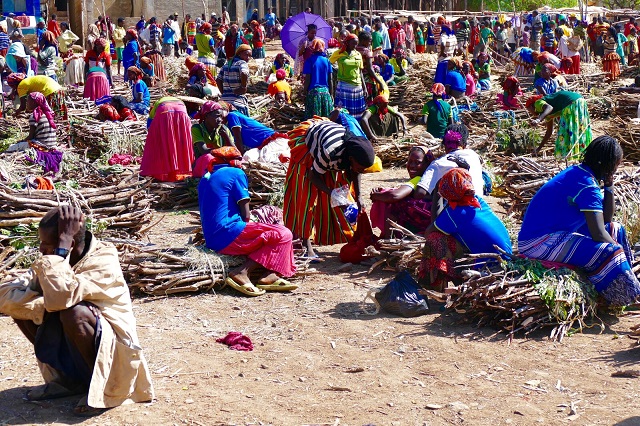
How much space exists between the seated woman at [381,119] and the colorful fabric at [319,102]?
23.3 inches

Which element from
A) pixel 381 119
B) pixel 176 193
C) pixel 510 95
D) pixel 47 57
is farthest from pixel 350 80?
pixel 47 57

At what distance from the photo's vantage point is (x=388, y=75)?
1541cm

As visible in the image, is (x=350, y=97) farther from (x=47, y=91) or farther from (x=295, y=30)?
(x=295, y=30)

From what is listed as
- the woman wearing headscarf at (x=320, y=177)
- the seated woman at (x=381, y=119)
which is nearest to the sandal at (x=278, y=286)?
the woman wearing headscarf at (x=320, y=177)

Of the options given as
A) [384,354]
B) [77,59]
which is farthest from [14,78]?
[384,354]

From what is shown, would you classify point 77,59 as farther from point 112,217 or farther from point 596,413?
point 596,413

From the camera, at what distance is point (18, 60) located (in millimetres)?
16734

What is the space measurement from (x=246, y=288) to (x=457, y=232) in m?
1.55

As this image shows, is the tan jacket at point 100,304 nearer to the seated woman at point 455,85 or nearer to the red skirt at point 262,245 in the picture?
the red skirt at point 262,245

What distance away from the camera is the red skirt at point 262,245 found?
6289 millimetres

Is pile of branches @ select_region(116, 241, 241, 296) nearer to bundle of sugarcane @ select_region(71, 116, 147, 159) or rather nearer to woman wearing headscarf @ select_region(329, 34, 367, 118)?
bundle of sugarcane @ select_region(71, 116, 147, 159)

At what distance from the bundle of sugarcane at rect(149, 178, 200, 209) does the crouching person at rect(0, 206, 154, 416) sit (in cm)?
496

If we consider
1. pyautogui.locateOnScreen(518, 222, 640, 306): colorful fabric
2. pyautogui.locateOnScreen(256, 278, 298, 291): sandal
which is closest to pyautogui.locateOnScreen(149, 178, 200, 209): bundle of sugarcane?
pyautogui.locateOnScreen(256, 278, 298, 291): sandal

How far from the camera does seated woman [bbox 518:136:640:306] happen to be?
17.7ft
